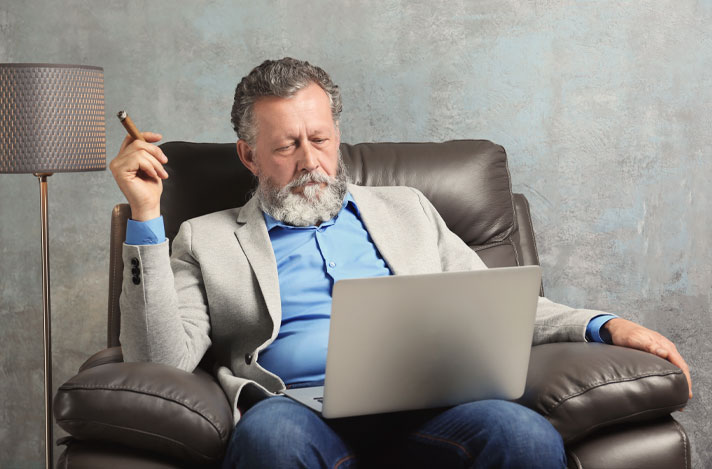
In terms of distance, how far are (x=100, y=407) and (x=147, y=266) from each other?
30 centimetres

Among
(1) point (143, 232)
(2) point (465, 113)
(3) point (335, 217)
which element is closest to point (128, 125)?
(1) point (143, 232)

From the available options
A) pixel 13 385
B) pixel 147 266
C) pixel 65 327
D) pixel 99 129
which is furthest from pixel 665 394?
pixel 13 385

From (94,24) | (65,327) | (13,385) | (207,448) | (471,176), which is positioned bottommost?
(13,385)

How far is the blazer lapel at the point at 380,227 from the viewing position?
68.9 inches

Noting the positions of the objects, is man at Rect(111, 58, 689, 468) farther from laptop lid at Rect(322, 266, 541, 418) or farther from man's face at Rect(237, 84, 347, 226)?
laptop lid at Rect(322, 266, 541, 418)

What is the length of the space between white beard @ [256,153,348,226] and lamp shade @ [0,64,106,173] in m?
0.45

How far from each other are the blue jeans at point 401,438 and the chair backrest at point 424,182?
72 cm

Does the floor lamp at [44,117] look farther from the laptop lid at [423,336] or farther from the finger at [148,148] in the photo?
the laptop lid at [423,336]

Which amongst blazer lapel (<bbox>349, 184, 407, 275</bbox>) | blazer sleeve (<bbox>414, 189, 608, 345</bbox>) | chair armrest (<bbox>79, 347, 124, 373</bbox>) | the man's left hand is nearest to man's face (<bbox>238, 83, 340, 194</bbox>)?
blazer lapel (<bbox>349, 184, 407, 275</bbox>)

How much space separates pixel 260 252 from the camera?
171 cm

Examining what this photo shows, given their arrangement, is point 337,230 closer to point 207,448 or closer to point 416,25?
point 207,448

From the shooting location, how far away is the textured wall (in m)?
2.36

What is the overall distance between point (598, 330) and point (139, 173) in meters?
1.00

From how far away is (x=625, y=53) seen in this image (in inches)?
98.1
